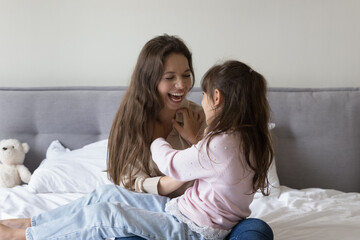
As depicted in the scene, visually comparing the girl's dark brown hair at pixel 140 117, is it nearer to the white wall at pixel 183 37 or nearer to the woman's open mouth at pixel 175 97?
the woman's open mouth at pixel 175 97

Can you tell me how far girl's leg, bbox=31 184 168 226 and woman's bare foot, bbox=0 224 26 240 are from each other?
2.7 inches

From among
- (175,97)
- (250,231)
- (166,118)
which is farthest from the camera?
(166,118)

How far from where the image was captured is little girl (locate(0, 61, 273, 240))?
1.43 m

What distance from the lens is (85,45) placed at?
8.90 feet

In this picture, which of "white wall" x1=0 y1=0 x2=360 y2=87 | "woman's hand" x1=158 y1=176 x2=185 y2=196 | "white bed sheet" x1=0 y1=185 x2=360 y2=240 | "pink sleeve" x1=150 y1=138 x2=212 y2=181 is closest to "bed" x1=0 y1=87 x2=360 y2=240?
"white bed sheet" x1=0 y1=185 x2=360 y2=240

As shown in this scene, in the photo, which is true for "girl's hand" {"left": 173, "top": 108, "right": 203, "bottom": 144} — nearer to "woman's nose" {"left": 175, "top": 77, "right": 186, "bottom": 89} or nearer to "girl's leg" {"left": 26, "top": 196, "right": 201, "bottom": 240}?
"woman's nose" {"left": 175, "top": 77, "right": 186, "bottom": 89}

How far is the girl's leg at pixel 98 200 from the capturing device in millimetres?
1651

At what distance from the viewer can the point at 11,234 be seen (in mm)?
1584

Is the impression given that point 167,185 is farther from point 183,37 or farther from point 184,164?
point 183,37

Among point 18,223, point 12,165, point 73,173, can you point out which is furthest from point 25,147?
point 18,223

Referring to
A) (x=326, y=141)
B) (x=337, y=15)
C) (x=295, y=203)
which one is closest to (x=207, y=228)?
(x=295, y=203)

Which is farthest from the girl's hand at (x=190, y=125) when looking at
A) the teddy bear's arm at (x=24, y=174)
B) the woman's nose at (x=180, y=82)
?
the teddy bear's arm at (x=24, y=174)

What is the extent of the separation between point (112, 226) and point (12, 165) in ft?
3.84

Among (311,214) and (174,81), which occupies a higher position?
(174,81)
